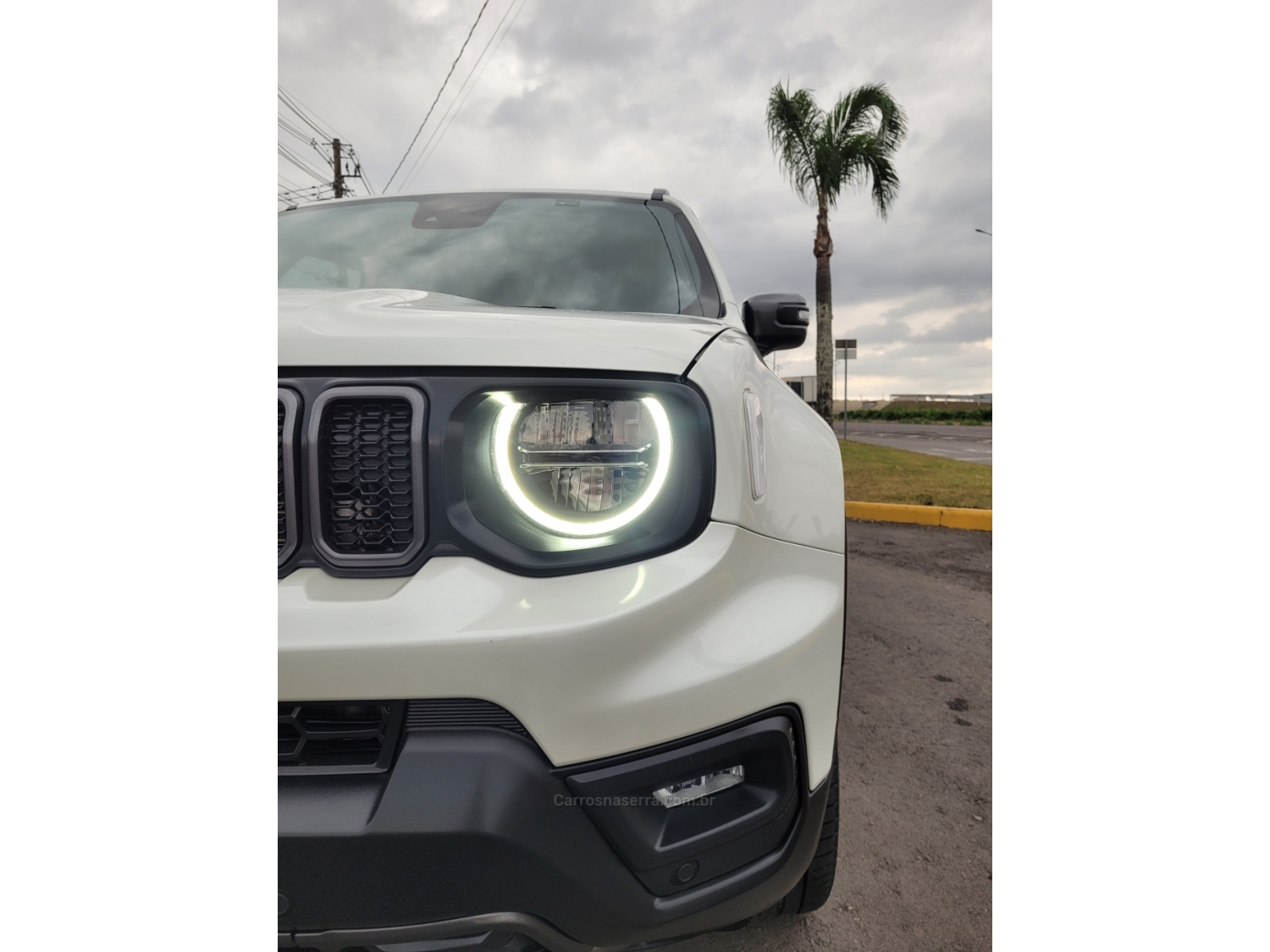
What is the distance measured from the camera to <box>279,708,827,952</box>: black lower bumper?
79 centimetres

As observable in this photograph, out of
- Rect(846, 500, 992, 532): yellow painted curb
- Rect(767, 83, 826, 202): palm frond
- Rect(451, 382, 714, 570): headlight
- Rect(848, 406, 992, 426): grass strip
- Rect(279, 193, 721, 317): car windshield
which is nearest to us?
Rect(451, 382, 714, 570): headlight

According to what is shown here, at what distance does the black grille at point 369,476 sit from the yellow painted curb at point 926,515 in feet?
17.7

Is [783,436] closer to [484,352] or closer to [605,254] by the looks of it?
[484,352]

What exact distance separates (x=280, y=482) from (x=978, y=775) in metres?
1.99

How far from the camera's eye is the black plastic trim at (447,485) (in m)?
0.87

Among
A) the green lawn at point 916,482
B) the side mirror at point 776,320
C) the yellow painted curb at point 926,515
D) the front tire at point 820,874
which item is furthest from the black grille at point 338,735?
the yellow painted curb at point 926,515

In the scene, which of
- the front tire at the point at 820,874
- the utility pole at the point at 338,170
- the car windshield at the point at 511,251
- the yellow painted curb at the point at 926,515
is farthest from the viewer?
the utility pole at the point at 338,170

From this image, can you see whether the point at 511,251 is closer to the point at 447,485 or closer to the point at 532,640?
the point at 447,485

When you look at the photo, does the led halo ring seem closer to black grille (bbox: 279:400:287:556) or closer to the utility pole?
black grille (bbox: 279:400:287:556)

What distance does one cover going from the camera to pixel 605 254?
1.86 meters

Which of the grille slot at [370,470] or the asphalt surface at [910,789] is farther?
the asphalt surface at [910,789]

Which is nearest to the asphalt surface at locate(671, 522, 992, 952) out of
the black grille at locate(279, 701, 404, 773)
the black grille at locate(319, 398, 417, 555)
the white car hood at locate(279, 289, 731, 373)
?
the black grille at locate(279, 701, 404, 773)

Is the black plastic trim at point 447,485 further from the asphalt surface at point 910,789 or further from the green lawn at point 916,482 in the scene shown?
the green lawn at point 916,482

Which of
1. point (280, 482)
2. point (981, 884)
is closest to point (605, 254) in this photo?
point (280, 482)
